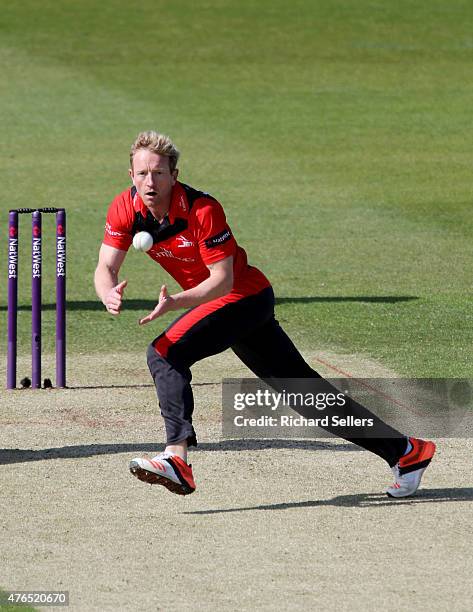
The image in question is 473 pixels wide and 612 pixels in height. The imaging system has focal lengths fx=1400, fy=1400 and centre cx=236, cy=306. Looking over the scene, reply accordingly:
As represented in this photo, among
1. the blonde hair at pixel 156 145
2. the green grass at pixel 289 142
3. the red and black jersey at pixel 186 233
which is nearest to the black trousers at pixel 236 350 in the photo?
the red and black jersey at pixel 186 233

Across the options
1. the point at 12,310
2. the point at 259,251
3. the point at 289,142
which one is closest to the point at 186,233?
the point at 12,310

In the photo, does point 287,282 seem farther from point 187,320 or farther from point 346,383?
point 187,320

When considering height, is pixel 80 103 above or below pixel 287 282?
above

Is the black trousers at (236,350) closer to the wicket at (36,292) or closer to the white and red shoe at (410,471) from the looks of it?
the white and red shoe at (410,471)

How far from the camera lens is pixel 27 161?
76.4ft

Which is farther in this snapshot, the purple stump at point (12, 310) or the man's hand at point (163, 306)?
the purple stump at point (12, 310)

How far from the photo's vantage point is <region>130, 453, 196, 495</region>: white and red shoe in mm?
7293

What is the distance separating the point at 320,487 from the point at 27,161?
52.9 ft

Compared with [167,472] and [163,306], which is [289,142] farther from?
[163,306]

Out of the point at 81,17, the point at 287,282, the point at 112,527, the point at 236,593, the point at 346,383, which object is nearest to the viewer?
the point at 236,593

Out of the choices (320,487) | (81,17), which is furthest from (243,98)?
(320,487)

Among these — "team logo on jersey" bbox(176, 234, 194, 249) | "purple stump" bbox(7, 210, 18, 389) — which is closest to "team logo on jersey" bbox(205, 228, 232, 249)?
"team logo on jersey" bbox(176, 234, 194, 249)

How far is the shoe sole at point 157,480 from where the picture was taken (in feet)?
23.9

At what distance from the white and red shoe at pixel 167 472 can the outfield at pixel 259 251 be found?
19 centimetres
